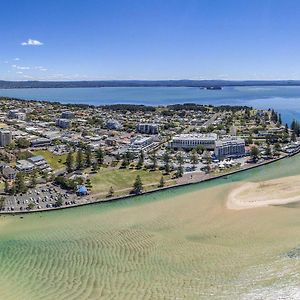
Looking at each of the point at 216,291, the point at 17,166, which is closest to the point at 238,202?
the point at 216,291

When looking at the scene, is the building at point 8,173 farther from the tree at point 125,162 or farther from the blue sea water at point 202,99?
the blue sea water at point 202,99

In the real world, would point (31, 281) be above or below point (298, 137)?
below

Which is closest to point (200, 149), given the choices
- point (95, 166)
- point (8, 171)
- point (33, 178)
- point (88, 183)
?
point (95, 166)

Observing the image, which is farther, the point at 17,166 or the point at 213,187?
the point at 17,166

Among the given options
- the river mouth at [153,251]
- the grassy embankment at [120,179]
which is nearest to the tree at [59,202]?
the river mouth at [153,251]

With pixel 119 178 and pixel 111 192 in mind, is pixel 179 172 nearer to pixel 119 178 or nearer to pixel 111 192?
pixel 119 178

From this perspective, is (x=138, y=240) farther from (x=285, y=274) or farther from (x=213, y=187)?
(x=213, y=187)
